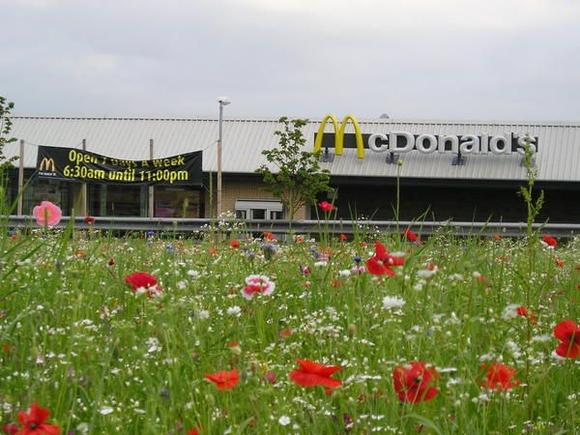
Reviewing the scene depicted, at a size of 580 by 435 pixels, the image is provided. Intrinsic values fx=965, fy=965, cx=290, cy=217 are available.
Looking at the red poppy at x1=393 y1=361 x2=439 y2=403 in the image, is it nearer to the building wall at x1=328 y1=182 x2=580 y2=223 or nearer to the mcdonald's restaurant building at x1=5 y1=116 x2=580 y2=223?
the mcdonald's restaurant building at x1=5 y1=116 x2=580 y2=223

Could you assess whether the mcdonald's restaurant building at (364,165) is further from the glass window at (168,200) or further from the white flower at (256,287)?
the white flower at (256,287)

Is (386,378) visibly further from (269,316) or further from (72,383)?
(269,316)

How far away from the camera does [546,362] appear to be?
2994 mm

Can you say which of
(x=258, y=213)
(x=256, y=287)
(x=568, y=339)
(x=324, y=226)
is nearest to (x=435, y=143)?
(x=258, y=213)

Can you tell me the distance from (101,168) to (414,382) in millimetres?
31104

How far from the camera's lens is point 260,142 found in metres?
40.7

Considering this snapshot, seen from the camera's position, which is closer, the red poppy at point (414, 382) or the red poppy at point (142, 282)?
the red poppy at point (414, 382)

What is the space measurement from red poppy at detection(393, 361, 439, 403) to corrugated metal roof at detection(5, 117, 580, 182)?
36.0m

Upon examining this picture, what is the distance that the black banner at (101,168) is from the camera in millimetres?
32312

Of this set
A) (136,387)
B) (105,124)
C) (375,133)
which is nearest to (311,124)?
(375,133)

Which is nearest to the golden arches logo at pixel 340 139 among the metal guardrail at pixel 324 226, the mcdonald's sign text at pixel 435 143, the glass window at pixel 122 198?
the mcdonald's sign text at pixel 435 143

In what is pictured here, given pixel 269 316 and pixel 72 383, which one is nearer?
pixel 72 383

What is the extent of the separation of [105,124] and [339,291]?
40.2 m

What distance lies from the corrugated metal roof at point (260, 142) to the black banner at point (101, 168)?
5.69 metres
